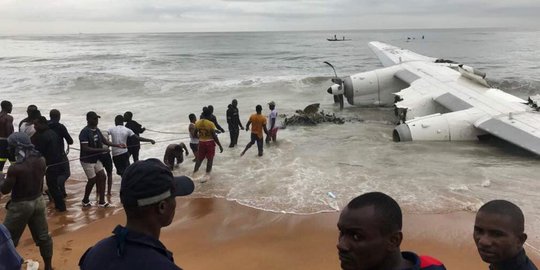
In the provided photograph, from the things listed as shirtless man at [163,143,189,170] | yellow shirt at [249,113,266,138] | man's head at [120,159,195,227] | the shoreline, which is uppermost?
man's head at [120,159,195,227]

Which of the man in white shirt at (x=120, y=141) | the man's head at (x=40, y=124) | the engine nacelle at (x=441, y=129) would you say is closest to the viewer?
the man's head at (x=40, y=124)

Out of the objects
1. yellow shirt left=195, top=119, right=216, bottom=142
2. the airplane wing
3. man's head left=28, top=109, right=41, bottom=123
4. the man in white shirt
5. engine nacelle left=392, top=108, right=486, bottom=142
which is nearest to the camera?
man's head left=28, top=109, right=41, bottom=123

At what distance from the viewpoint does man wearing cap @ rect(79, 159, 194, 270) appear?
1977 millimetres

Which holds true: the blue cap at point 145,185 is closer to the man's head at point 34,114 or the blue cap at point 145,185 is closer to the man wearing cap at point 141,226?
the man wearing cap at point 141,226

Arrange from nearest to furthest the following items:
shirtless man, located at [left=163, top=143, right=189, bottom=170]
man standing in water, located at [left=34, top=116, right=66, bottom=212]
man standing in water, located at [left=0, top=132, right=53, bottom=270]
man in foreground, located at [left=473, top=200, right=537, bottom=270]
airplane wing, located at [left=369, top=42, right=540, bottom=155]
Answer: man in foreground, located at [left=473, top=200, right=537, bottom=270], man standing in water, located at [left=0, top=132, right=53, bottom=270], man standing in water, located at [left=34, top=116, right=66, bottom=212], shirtless man, located at [left=163, top=143, right=189, bottom=170], airplane wing, located at [left=369, top=42, right=540, bottom=155]

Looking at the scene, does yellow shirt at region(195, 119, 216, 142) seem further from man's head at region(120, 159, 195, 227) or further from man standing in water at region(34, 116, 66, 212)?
man's head at region(120, 159, 195, 227)

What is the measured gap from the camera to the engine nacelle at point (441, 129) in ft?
40.6

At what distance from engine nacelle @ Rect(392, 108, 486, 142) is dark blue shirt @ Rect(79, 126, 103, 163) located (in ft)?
27.3

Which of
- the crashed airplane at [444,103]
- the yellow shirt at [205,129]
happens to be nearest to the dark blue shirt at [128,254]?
the yellow shirt at [205,129]

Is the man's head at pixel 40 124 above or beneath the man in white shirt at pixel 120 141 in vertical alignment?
above

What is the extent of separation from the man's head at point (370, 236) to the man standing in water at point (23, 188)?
4448 millimetres

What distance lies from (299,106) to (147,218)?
1928cm

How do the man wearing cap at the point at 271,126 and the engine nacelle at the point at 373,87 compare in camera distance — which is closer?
the man wearing cap at the point at 271,126

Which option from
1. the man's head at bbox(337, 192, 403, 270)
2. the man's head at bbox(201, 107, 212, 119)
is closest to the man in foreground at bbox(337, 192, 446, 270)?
the man's head at bbox(337, 192, 403, 270)
